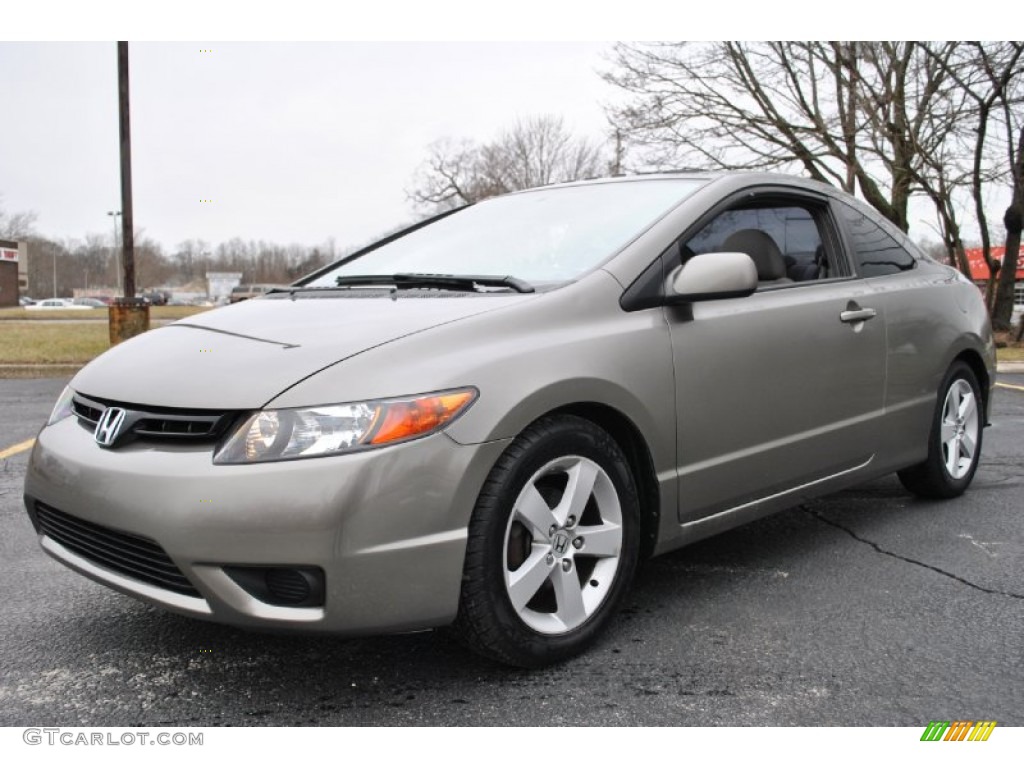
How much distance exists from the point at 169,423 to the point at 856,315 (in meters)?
2.63

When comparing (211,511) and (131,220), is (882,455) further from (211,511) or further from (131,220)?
(131,220)

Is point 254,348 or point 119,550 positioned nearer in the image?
point 119,550

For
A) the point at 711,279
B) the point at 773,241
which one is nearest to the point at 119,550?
the point at 711,279

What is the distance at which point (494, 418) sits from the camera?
2348 millimetres

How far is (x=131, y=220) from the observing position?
13.7m

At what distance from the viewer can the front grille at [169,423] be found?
226cm

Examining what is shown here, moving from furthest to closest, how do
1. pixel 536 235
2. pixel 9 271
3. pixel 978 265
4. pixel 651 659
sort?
1. pixel 9 271
2. pixel 978 265
3. pixel 536 235
4. pixel 651 659

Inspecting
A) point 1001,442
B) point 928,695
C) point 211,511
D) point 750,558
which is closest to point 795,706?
point 928,695

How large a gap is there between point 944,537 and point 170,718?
316 centimetres

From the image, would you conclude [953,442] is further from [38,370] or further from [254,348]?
[38,370]

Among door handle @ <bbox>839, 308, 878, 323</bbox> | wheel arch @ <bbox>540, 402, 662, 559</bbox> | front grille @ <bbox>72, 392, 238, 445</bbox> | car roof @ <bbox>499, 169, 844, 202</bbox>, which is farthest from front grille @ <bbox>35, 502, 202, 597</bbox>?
door handle @ <bbox>839, 308, 878, 323</bbox>

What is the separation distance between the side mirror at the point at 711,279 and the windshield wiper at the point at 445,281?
1.62ft

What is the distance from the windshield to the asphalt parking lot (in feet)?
3.98
